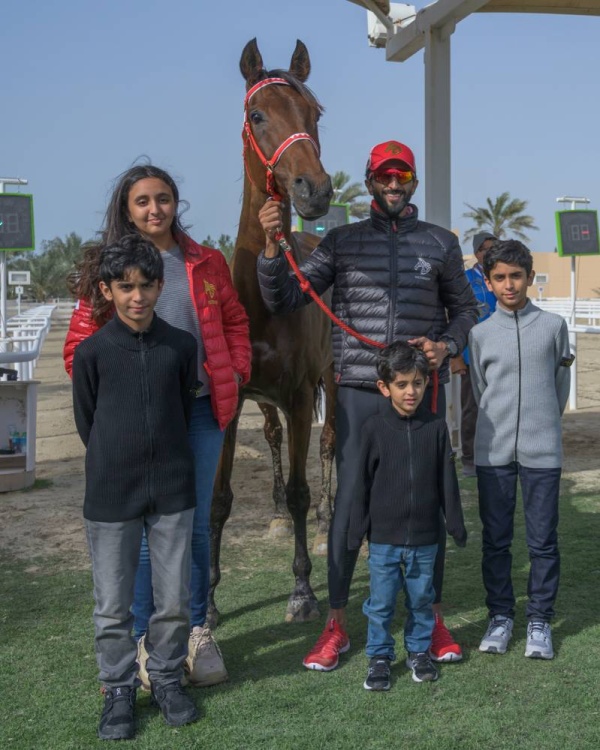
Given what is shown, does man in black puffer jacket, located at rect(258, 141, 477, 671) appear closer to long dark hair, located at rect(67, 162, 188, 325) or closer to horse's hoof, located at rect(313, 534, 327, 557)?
long dark hair, located at rect(67, 162, 188, 325)

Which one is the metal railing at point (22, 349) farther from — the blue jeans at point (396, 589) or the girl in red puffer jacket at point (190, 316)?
the blue jeans at point (396, 589)

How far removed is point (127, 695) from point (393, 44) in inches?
254

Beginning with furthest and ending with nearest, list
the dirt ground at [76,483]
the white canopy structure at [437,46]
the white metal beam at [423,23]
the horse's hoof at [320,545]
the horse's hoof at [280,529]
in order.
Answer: the white canopy structure at [437,46] → the white metal beam at [423,23] → the horse's hoof at [280,529] → the dirt ground at [76,483] → the horse's hoof at [320,545]

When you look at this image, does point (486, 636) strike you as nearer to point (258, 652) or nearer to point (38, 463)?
point (258, 652)

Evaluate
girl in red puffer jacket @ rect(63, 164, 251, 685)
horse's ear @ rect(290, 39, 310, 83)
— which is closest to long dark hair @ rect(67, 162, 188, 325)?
girl in red puffer jacket @ rect(63, 164, 251, 685)

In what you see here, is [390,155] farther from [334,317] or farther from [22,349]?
[22,349]

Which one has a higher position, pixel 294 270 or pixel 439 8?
pixel 439 8

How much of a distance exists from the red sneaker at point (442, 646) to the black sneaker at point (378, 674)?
0.90 feet

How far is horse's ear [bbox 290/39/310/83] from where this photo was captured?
396 cm

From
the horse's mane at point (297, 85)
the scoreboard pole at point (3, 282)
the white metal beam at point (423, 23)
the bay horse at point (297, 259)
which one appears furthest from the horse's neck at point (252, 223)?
the scoreboard pole at point (3, 282)

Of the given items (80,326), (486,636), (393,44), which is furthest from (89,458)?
(393,44)

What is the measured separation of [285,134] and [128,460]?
5.17ft

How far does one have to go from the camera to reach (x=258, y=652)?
3.57 m

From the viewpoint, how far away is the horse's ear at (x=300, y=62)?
3.96 meters
